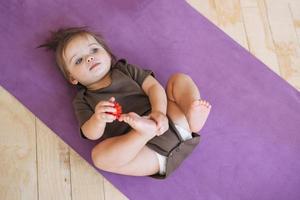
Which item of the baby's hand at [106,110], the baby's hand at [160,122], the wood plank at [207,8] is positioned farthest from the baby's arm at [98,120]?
the wood plank at [207,8]

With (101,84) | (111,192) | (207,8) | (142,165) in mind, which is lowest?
(111,192)

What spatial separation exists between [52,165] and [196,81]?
0.51 metres

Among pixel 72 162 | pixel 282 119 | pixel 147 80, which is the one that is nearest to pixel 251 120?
pixel 282 119

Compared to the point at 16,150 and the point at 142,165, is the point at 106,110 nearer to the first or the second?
the point at 142,165

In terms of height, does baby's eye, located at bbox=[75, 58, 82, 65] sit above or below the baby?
above

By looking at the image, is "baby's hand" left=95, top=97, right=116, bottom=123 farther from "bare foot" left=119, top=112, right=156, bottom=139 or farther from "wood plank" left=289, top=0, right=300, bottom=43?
"wood plank" left=289, top=0, right=300, bottom=43

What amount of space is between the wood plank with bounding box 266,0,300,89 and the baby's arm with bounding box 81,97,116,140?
Result: 64cm

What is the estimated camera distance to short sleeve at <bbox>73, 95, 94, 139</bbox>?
1015 mm

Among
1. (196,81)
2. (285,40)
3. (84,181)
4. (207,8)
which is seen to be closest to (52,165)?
(84,181)

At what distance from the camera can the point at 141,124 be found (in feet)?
2.82

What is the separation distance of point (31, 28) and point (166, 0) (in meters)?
0.46

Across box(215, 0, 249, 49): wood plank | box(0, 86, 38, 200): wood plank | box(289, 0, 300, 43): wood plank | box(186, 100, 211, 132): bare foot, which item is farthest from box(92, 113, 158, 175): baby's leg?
box(289, 0, 300, 43): wood plank

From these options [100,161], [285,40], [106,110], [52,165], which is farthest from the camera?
[285,40]

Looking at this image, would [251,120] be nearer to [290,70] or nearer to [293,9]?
[290,70]
